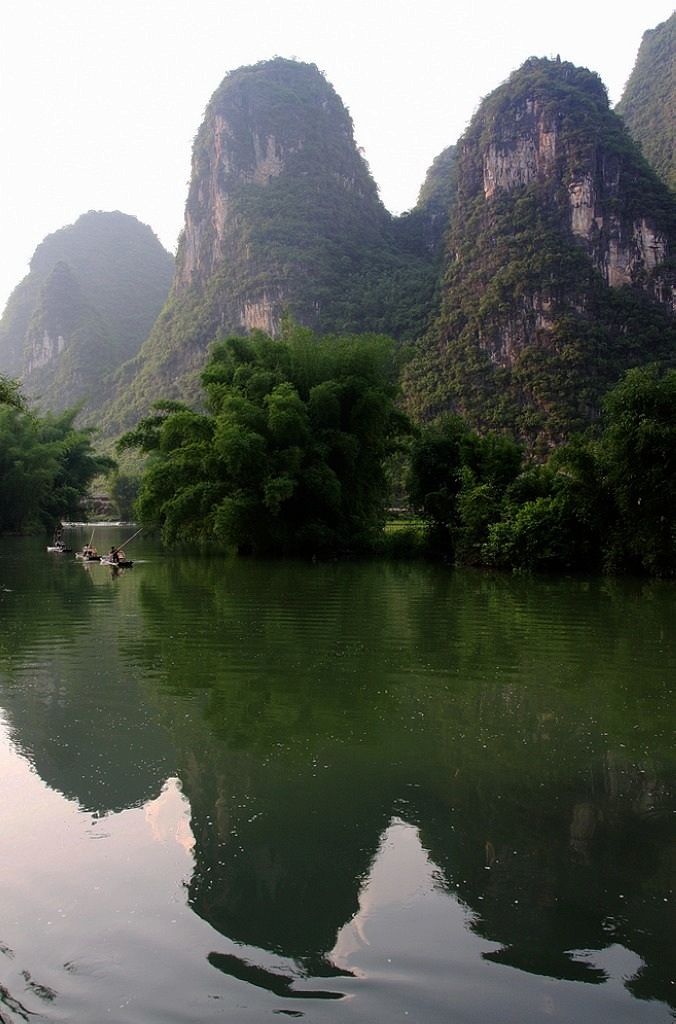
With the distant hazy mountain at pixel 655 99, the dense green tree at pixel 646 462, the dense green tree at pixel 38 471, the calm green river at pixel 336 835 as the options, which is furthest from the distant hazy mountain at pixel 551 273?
the calm green river at pixel 336 835

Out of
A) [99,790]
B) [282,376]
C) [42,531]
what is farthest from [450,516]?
[42,531]

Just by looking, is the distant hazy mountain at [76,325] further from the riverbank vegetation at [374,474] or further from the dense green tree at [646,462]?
the dense green tree at [646,462]

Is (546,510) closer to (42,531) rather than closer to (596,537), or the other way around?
(596,537)

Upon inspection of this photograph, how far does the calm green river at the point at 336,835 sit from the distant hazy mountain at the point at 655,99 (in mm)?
105129

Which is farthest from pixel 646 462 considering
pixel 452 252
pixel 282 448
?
pixel 452 252

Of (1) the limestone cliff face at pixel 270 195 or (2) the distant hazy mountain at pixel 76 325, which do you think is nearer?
(1) the limestone cliff face at pixel 270 195

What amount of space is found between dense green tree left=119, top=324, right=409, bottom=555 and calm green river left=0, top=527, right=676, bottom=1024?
16.5 meters

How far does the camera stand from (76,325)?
165 metres

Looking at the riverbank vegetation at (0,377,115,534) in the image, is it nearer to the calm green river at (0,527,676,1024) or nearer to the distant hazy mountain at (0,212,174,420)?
the calm green river at (0,527,676,1024)

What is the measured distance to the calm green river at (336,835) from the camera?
2818 millimetres

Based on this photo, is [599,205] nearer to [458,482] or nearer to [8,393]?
[458,482]

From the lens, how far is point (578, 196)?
267 ft

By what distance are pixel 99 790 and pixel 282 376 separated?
80.6 feet

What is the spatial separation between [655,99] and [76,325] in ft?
379
